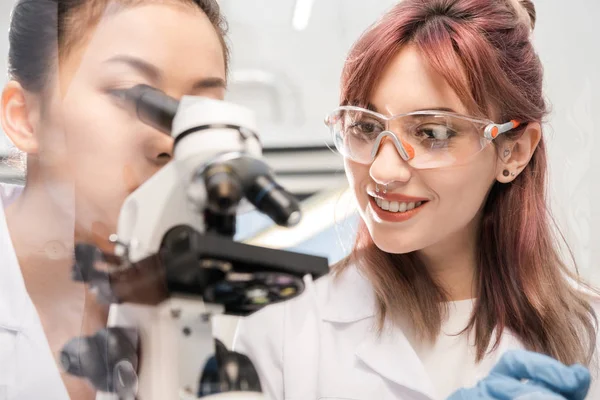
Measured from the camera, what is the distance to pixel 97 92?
0.73 meters

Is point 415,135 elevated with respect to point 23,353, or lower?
elevated

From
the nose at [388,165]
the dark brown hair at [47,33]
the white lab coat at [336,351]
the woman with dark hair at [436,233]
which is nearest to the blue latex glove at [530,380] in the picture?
the woman with dark hair at [436,233]

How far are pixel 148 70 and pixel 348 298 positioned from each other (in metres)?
0.51

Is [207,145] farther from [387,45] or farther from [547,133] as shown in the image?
[547,133]

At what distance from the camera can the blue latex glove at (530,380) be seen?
75 centimetres

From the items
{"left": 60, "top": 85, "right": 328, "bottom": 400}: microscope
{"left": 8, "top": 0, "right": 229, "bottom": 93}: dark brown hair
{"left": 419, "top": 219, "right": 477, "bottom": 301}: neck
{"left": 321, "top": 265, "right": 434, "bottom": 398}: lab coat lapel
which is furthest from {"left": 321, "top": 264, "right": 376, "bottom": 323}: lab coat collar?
{"left": 8, "top": 0, "right": 229, "bottom": 93}: dark brown hair

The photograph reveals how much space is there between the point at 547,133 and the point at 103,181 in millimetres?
820

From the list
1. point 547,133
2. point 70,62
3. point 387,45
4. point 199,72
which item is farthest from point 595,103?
point 70,62

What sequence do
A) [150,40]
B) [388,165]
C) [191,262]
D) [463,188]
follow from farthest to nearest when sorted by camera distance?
[463,188]
[388,165]
[150,40]
[191,262]

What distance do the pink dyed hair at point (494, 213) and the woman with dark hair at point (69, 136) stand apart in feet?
1.05

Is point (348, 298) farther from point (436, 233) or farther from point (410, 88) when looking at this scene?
point (410, 88)

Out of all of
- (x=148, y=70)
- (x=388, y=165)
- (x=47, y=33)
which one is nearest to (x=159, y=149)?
(x=148, y=70)

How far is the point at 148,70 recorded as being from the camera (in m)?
0.71

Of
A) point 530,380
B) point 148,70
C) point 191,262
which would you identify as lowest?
point 530,380
